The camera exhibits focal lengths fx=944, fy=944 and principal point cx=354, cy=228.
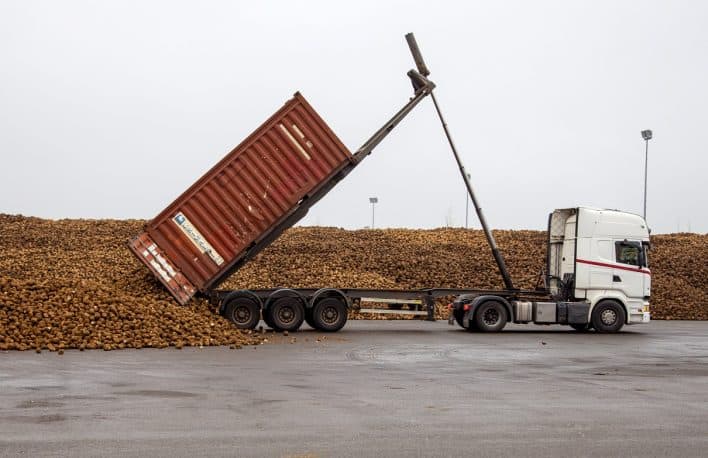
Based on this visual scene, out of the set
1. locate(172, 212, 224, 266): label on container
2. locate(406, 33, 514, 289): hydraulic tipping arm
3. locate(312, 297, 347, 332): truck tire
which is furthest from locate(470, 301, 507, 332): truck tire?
locate(172, 212, 224, 266): label on container

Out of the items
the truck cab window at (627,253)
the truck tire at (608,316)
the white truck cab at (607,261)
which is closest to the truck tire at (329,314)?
the white truck cab at (607,261)

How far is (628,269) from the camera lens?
2441cm

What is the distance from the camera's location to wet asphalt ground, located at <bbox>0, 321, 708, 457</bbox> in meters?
8.25

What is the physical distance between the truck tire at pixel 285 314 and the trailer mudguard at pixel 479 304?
14.6ft

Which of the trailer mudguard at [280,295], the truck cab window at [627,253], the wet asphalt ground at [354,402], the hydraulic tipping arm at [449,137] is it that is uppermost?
the hydraulic tipping arm at [449,137]

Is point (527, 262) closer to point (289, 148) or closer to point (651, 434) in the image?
point (289, 148)

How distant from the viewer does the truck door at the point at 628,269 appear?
24375 mm

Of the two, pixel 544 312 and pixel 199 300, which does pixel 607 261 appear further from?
pixel 199 300

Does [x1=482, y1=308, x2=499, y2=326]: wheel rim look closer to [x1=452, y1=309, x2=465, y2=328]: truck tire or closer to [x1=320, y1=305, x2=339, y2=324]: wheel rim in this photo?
[x1=452, y1=309, x2=465, y2=328]: truck tire

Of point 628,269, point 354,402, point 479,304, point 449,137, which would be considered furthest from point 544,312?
point 354,402

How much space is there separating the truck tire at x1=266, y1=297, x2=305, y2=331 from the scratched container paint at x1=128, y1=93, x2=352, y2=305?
148 cm

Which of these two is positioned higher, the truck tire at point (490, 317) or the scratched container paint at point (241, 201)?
the scratched container paint at point (241, 201)

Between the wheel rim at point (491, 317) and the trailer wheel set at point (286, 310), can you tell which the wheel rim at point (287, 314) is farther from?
the wheel rim at point (491, 317)

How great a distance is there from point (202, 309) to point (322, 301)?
10.2 feet
